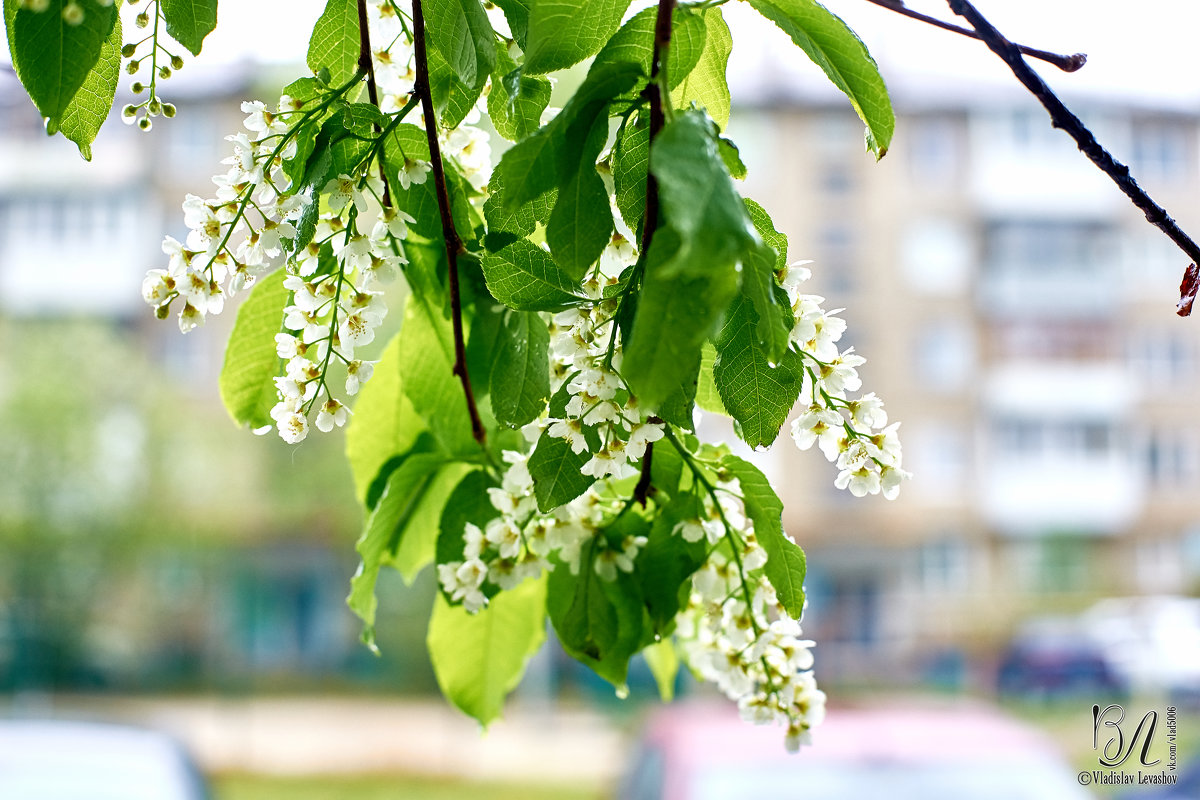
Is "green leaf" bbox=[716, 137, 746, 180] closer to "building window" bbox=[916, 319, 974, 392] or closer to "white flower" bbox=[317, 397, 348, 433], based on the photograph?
"white flower" bbox=[317, 397, 348, 433]

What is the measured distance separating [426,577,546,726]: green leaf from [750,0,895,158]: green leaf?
0.21 m

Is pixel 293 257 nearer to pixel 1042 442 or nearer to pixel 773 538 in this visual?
pixel 773 538

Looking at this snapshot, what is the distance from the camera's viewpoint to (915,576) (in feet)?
31.2

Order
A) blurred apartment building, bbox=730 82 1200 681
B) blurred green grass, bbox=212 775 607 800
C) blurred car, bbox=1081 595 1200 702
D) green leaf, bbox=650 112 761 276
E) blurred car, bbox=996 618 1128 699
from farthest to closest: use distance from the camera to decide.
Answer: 1. blurred apartment building, bbox=730 82 1200 681
2. blurred car, bbox=996 618 1128 699
3. blurred car, bbox=1081 595 1200 702
4. blurred green grass, bbox=212 775 607 800
5. green leaf, bbox=650 112 761 276

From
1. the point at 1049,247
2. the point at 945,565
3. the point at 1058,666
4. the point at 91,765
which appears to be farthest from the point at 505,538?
the point at 945,565

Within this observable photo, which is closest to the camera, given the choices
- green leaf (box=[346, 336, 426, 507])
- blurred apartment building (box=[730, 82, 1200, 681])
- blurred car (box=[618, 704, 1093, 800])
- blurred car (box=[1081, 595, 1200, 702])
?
green leaf (box=[346, 336, 426, 507])

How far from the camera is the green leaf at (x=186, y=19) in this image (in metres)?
0.31

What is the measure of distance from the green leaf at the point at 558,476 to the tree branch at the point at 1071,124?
0.14 meters

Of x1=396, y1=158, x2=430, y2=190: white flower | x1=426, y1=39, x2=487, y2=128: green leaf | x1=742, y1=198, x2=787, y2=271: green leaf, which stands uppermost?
x1=426, y1=39, x2=487, y2=128: green leaf

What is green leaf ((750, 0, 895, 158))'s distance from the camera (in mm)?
282

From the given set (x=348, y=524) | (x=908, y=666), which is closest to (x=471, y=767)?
(x=348, y=524)

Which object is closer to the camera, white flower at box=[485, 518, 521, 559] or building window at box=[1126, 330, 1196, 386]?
white flower at box=[485, 518, 521, 559]

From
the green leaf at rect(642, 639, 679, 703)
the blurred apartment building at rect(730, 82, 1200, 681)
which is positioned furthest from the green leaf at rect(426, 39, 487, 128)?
the blurred apartment building at rect(730, 82, 1200, 681)

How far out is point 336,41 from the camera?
0.34m
